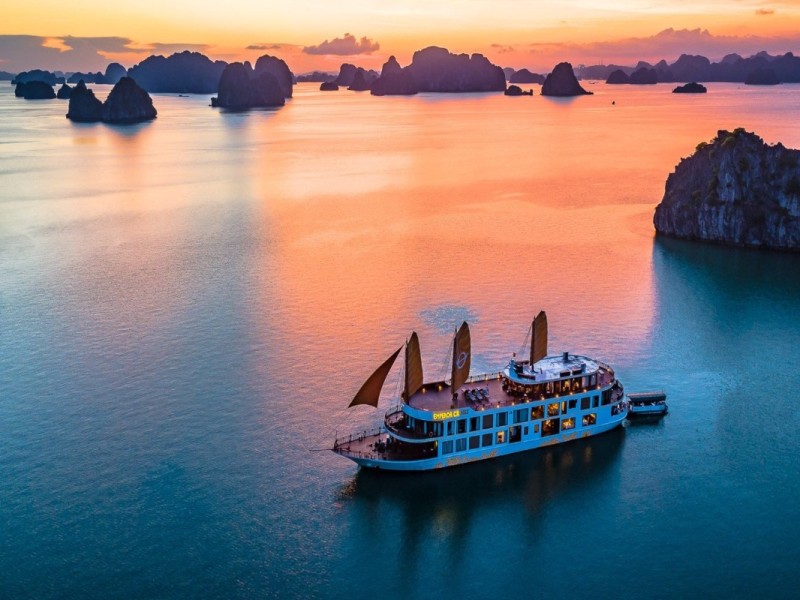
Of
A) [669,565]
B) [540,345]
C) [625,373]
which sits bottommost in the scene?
[669,565]

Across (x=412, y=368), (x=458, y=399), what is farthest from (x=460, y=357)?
(x=412, y=368)

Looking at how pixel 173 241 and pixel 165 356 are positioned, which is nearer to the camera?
pixel 165 356

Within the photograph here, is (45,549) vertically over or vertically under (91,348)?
under

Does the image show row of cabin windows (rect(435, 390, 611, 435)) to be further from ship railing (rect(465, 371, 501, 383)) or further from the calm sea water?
ship railing (rect(465, 371, 501, 383))

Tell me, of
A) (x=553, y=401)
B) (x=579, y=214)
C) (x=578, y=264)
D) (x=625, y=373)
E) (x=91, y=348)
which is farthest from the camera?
(x=579, y=214)

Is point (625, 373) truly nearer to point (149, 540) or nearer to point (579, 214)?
point (149, 540)

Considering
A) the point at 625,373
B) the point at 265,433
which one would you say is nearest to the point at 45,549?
the point at 265,433

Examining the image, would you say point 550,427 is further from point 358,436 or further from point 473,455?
point 358,436

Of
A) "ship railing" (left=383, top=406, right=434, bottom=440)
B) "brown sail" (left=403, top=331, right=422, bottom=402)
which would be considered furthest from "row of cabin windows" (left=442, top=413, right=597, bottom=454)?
"brown sail" (left=403, top=331, right=422, bottom=402)
